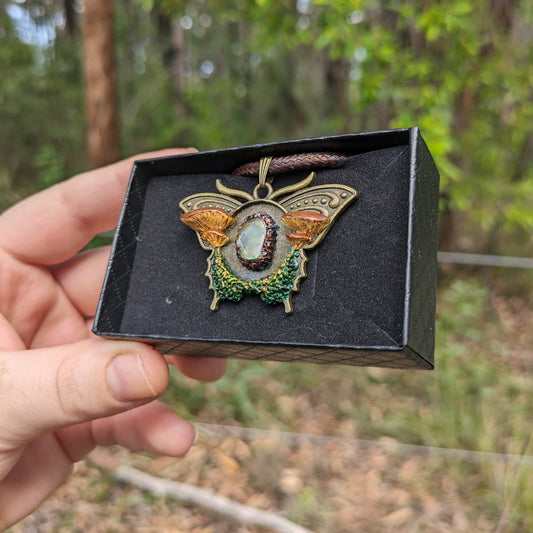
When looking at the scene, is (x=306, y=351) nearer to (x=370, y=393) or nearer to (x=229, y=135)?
(x=370, y=393)

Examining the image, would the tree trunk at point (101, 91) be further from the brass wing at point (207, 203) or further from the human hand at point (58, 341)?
the brass wing at point (207, 203)

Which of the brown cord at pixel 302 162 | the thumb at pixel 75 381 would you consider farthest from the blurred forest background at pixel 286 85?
the thumb at pixel 75 381

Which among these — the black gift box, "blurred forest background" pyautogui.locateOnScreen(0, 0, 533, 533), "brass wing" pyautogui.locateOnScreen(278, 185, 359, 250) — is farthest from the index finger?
"blurred forest background" pyautogui.locateOnScreen(0, 0, 533, 533)

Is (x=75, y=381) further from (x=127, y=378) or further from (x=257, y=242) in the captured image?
(x=257, y=242)

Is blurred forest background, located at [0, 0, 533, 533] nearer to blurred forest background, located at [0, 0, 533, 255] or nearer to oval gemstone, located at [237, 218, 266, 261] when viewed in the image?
blurred forest background, located at [0, 0, 533, 255]

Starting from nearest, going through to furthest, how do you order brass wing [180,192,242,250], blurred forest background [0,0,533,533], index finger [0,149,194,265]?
brass wing [180,192,242,250] < index finger [0,149,194,265] < blurred forest background [0,0,533,533]

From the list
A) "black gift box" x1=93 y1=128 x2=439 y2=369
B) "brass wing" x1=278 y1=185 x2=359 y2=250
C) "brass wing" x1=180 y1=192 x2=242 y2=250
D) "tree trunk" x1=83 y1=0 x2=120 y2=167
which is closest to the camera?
"black gift box" x1=93 y1=128 x2=439 y2=369
